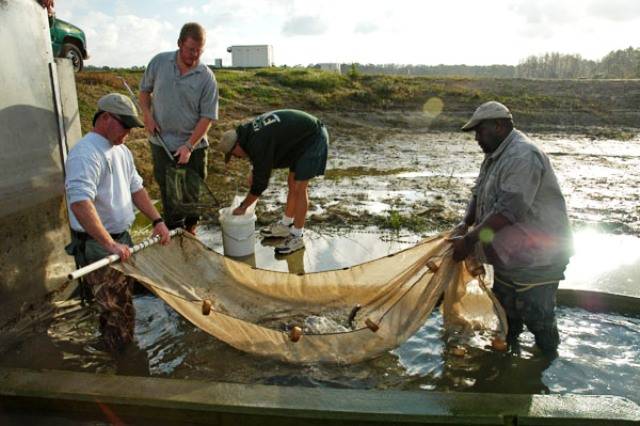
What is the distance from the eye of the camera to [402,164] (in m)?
11.5

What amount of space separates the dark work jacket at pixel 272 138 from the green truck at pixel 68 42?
812cm

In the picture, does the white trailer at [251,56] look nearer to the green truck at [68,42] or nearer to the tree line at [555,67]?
the tree line at [555,67]

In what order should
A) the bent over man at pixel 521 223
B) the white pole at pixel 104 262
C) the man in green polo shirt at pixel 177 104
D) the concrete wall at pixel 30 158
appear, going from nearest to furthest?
the white pole at pixel 104 262
the bent over man at pixel 521 223
the concrete wall at pixel 30 158
the man in green polo shirt at pixel 177 104

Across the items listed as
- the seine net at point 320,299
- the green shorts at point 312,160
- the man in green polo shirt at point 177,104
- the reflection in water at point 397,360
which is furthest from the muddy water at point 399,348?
the man in green polo shirt at point 177,104

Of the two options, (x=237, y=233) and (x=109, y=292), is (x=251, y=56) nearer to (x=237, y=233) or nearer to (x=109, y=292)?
(x=237, y=233)

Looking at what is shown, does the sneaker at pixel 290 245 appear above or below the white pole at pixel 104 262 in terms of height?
below

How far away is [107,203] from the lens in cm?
332

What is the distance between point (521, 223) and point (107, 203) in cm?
268

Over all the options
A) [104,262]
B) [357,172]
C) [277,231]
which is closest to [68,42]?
[357,172]

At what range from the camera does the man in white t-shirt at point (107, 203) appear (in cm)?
301

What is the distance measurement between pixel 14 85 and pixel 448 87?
72.9 ft

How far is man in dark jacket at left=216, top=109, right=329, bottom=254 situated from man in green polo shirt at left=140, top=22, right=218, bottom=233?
316 millimetres

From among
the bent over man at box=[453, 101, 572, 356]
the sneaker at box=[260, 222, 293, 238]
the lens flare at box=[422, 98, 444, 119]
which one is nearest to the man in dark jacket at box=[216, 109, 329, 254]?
the sneaker at box=[260, 222, 293, 238]

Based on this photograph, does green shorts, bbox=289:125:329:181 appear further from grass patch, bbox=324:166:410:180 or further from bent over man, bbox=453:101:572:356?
grass patch, bbox=324:166:410:180
